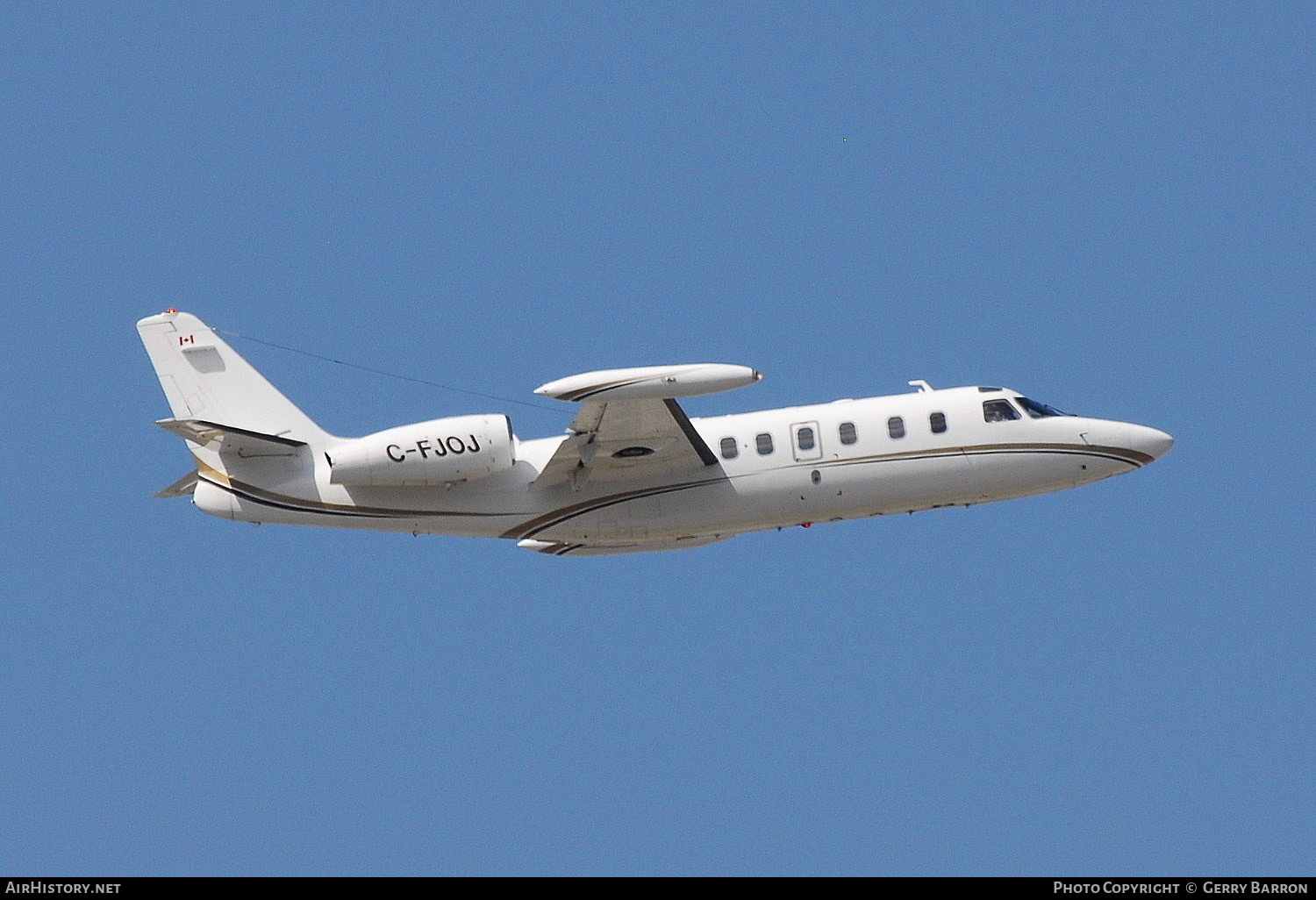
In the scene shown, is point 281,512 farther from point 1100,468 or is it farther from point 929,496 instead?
point 1100,468

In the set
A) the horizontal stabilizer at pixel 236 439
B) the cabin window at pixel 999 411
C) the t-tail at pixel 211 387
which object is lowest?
the horizontal stabilizer at pixel 236 439

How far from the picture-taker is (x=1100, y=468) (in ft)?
106

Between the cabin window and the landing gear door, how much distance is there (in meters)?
3.36

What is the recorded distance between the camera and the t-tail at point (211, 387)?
103ft

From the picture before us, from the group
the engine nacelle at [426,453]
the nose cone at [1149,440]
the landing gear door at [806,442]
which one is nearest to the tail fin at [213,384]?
the engine nacelle at [426,453]

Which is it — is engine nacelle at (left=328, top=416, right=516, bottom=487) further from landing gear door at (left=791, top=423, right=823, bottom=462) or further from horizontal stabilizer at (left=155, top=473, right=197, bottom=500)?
landing gear door at (left=791, top=423, right=823, bottom=462)

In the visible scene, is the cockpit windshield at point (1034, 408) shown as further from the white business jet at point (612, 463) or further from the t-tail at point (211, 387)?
the t-tail at point (211, 387)

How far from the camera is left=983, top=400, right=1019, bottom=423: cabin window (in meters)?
31.8

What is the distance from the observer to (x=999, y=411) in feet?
105

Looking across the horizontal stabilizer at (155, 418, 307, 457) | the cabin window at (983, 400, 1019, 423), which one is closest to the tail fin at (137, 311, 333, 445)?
the horizontal stabilizer at (155, 418, 307, 457)

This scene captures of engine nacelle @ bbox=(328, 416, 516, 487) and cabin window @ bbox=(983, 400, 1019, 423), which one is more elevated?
cabin window @ bbox=(983, 400, 1019, 423)

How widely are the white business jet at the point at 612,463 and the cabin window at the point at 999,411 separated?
3 cm

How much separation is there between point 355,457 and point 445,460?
62.1 inches

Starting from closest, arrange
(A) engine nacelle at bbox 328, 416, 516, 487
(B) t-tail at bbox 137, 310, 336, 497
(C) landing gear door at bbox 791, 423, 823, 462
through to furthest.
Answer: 1. (A) engine nacelle at bbox 328, 416, 516, 487
2. (C) landing gear door at bbox 791, 423, 823, 462
3. (B) t-tail at bbox 137, 310, 336, 497
